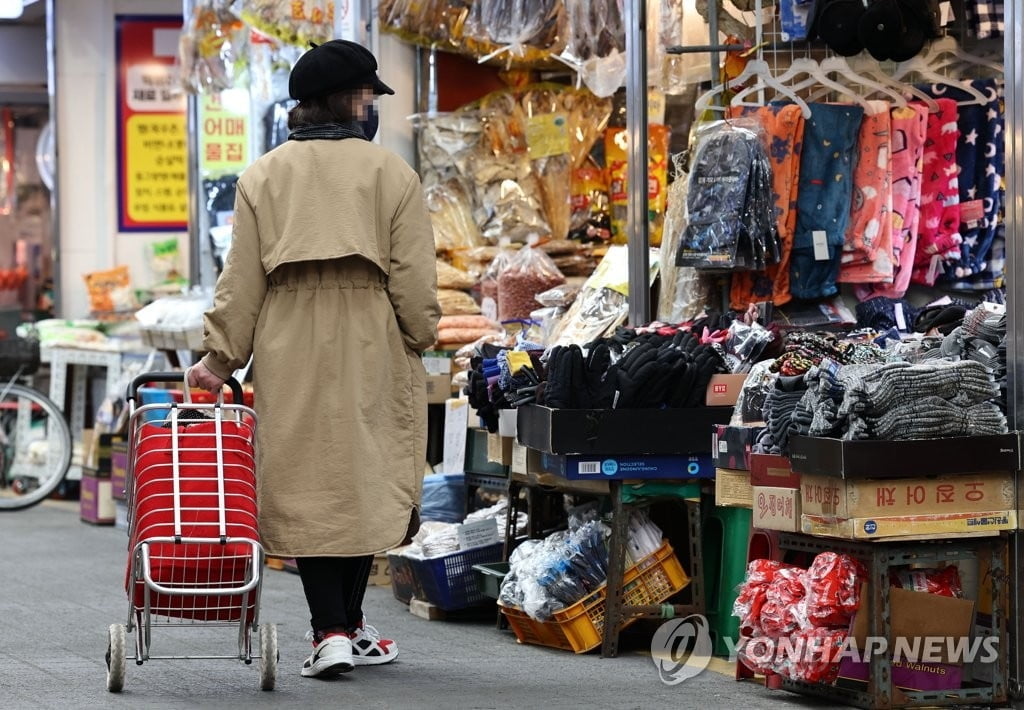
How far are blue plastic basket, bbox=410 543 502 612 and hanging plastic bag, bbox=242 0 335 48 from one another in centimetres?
462

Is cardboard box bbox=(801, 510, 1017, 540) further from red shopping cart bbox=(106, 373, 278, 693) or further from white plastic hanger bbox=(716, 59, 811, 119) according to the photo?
white plastic hanger bbox=(716, 59, 811, 119)

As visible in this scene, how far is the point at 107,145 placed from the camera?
15.7 m

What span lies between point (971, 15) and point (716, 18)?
46.9 inches

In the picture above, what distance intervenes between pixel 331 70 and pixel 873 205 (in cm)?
274

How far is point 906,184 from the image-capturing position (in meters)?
7.66

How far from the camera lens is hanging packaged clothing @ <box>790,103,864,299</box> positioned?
25.0 ft

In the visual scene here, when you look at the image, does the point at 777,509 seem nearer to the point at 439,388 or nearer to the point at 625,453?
the point at 625,453

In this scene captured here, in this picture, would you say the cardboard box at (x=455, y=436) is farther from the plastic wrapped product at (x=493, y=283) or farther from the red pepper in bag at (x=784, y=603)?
the red pepper in bag at (x=784, y=603)

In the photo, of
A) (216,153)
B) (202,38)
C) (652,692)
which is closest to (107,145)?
(216,153)

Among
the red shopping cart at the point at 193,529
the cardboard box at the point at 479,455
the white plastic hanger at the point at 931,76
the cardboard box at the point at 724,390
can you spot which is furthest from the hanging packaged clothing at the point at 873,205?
the red shopping cart at the point at 193,529

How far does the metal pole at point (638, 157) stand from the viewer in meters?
7.96

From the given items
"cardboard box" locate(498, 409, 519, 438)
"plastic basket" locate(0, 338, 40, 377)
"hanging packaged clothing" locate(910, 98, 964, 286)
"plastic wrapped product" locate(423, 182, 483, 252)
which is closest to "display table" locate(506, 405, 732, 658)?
"cardboard box" locate(498, 409, 519, 438)

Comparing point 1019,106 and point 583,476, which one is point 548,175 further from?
point 1019,106

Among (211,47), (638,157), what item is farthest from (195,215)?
(638,157)
